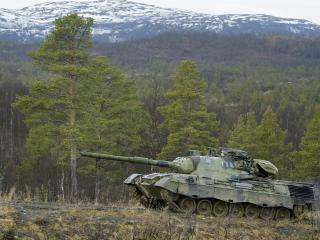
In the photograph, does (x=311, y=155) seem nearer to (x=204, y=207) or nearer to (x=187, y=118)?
(x=187, y=118)

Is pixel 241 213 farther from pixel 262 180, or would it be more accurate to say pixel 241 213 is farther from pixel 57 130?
pixel 57 130

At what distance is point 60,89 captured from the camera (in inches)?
1101

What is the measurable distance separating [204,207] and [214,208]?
0.27 meters

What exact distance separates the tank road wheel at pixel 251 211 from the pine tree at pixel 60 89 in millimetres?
12899

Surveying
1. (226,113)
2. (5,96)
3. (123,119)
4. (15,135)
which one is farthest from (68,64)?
(226,113)

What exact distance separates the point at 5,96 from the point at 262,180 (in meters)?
78.2

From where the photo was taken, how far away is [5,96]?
89.4 m

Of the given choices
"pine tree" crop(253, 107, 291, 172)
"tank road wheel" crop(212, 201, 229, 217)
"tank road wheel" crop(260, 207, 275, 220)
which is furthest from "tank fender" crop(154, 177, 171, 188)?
"pine tree" crop(253, 107, 291, 172)

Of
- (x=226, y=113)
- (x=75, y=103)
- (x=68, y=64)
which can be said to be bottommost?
(x=226, y=113)

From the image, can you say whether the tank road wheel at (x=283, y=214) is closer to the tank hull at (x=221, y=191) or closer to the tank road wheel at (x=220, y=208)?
the tank hull at (x=221, y=191)

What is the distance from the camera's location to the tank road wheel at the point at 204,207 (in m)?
15.4

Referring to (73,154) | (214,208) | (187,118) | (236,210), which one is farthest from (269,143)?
(214,208)

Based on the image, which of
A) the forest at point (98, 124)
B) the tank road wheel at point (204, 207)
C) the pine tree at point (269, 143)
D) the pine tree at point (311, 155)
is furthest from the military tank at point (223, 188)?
the pine tree at point (269, 143)

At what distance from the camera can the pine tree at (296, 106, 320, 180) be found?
35031 mm
